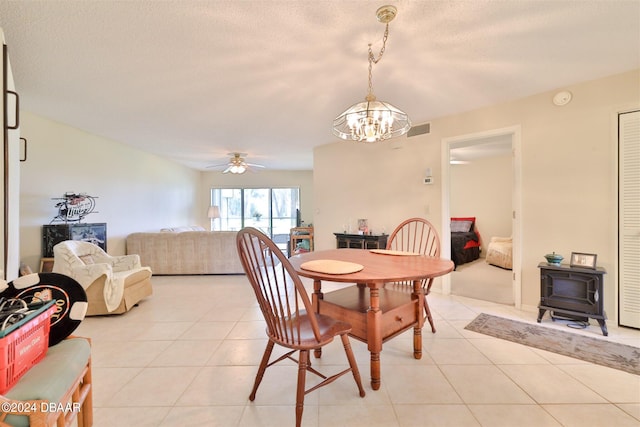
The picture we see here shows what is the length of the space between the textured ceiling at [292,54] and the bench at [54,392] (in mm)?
1940

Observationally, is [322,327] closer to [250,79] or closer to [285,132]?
[250,79]

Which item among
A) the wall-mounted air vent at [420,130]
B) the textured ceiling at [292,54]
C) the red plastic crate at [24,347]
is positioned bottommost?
the red plastic crate at [24,347]

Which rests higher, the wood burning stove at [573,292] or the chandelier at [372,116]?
the chandelier at [372,116]

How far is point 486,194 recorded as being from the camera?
6277 millimetres

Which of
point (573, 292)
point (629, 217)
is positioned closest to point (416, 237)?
point (573, 292)

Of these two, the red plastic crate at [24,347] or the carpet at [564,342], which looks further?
the carpet at [564,342]

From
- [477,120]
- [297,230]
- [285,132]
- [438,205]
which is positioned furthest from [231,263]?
[477,120]

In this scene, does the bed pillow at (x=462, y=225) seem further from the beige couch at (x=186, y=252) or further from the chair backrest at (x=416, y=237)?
the beige couch at (x=186, y=252)

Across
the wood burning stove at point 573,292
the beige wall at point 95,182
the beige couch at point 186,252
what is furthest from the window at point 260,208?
the wood burning stove at point 573,292

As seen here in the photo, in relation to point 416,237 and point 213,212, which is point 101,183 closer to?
point 213,212

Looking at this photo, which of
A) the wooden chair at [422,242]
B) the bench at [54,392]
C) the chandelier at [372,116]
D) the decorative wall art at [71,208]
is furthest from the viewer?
the decorative wall art at [71,208]

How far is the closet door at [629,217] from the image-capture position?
2.38 m

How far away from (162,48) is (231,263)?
3408 millimetres

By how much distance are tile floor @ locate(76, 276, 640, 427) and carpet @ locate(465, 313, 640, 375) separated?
115 mm
